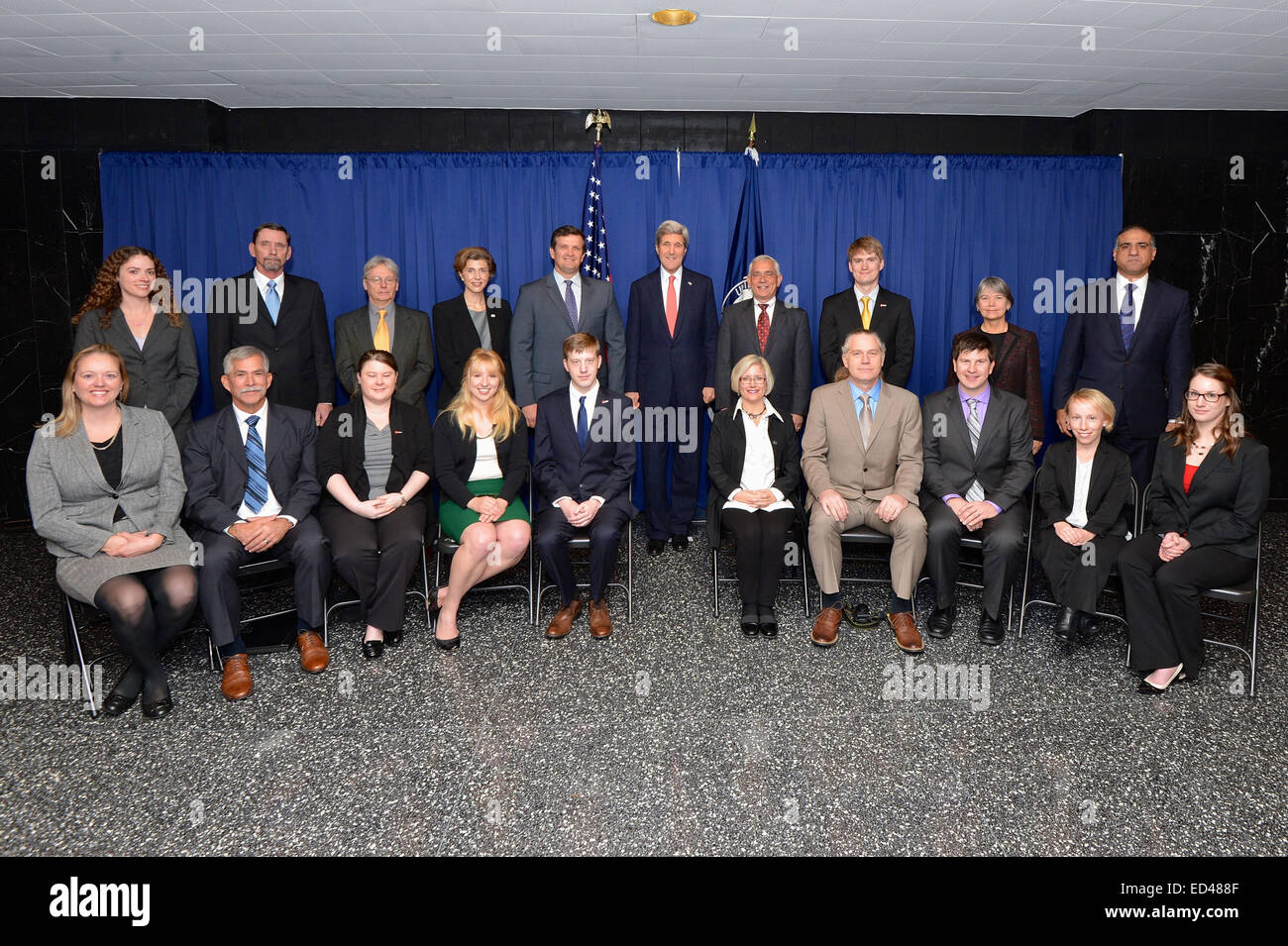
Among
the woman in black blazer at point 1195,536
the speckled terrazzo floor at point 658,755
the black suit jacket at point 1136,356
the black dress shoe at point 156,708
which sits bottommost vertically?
the speckled terrazzo floor at point 658,755

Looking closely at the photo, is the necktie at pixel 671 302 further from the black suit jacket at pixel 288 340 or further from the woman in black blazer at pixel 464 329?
the black suit jacket at pixel 288 340

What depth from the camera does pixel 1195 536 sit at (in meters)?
3.55

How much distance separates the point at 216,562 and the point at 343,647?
69cm

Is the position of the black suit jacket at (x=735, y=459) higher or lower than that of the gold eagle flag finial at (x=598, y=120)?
lower

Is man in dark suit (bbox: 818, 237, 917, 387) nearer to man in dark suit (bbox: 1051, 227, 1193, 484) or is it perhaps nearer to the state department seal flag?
man in dark suit (bbox: 1051, 227, 1193, 484)

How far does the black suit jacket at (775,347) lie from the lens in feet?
16.4

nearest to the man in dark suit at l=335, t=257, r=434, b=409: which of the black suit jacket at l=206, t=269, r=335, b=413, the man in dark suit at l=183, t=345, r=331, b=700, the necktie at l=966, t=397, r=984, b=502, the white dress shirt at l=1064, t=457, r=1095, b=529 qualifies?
the black suit jacket at l=206, t=269, r=335, b=413

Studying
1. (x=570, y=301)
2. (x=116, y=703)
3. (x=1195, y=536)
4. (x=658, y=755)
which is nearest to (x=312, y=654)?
(x=116, y=703)

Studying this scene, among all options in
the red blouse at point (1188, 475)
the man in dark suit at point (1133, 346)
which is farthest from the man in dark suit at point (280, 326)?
the red blouse at point (1188, 475)

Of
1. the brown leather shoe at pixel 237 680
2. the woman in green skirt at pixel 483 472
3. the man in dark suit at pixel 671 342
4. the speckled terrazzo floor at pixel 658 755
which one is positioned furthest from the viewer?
the man in dark suit at pixel 671 342

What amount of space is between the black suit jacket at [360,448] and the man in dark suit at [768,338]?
1831 millimetres

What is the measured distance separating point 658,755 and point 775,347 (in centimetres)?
280
